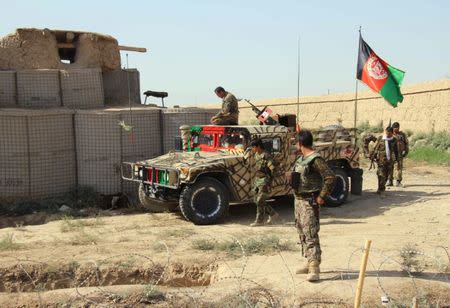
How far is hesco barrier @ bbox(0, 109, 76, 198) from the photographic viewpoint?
422 inches

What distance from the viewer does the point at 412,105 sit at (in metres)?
26.4

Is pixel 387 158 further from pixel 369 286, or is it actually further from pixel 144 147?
pixel 369 286

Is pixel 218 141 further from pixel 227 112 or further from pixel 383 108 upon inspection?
pixel 383 108

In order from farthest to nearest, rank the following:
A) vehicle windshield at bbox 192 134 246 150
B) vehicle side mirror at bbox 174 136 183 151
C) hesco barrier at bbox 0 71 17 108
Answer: hesco barrier at bbox 0 71 17 108 → vehicle side mirror at bbox 174 136 183 151 → vehicle windshield at bbox 192 134 246 150

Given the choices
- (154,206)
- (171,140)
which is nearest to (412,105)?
(171,140)

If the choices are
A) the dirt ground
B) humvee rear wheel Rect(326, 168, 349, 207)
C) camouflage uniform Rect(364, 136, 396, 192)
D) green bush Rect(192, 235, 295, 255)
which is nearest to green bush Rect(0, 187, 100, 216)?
the dirt ground

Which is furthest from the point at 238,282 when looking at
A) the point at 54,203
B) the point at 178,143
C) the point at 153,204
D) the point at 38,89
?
the point at 38,89

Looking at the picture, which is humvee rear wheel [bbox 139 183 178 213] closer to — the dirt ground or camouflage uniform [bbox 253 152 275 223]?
the dirt ground

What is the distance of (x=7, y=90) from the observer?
38.5 feet

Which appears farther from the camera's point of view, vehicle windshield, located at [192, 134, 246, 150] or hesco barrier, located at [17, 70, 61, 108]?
hesco barrier, located at [17, 70, 61, 108]

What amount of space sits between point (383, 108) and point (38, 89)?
1992 cm

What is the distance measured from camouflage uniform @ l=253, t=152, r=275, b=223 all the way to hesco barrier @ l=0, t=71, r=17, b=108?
18.4 feet

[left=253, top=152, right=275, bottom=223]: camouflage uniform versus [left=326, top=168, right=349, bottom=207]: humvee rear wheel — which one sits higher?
[left=253, top=152, right=275, bottom=223]: camouflage uniform

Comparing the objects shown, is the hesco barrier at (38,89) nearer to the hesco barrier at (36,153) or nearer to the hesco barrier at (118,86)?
the hesco barrier at (36,153)
